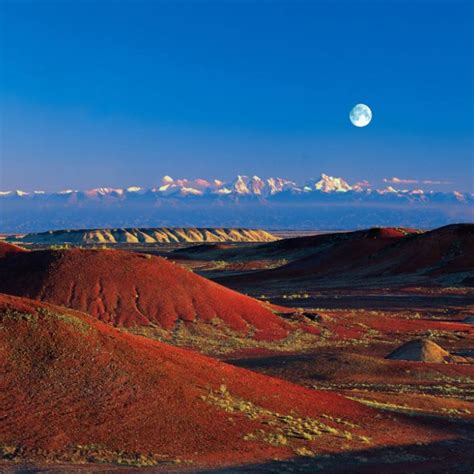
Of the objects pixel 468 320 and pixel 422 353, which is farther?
pixel 468 320

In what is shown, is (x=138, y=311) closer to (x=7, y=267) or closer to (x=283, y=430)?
(x=7, y=267)

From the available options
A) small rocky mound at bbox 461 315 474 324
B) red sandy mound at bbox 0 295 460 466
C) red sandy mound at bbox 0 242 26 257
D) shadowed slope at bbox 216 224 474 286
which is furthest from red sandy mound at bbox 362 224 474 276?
red sandy mound at bbox 0 295 460 466

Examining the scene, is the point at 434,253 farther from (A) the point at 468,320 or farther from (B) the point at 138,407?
(B) the point at 138,407

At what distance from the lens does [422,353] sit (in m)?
36.0

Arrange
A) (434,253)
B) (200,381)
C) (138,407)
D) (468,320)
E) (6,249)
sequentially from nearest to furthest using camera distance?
(138,407) < (200,381) < (6,249) < (468,320) < (434,253)

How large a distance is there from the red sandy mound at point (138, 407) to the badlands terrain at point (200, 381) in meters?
0.04

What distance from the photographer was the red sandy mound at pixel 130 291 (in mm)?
42469

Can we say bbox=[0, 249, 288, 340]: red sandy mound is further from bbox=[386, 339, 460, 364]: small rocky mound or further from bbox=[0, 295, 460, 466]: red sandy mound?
bbox=[0, 295, 460, 466]: red sandy mound

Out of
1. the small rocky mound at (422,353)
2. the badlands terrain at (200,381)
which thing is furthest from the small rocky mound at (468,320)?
the small rocky mound at (422,353)

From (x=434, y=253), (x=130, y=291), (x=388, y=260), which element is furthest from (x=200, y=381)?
(x=434, y=253)

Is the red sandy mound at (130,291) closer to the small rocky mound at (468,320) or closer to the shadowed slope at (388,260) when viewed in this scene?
the small rocky mound at (468,320)

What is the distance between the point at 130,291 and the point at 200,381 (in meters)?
24.0

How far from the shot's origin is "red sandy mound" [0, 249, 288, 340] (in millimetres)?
42469

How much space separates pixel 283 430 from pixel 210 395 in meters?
2.22
